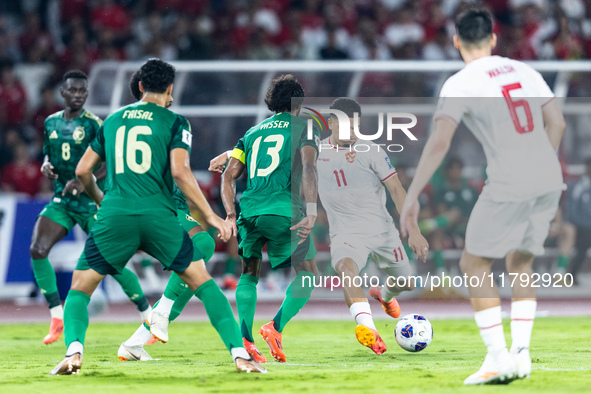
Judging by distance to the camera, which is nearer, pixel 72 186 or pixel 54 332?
pixel 72 186

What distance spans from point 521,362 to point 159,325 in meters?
2.62

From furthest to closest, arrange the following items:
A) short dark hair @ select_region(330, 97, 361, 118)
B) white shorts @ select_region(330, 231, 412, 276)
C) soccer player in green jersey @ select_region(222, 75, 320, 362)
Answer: white shorts @ select_region(330, 231, 412, 276)
short dark hair @ select_region(330, 97, 361, 118)
soccer player in green jersey @ select_region(222, 75, 320, 362)

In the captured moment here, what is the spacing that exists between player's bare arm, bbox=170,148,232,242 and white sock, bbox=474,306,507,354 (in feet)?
5.41

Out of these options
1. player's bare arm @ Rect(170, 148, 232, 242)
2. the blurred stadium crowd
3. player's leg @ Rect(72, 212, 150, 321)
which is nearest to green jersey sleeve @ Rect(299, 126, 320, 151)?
player's bare arm @ Rect(170, 148, 232, 242)

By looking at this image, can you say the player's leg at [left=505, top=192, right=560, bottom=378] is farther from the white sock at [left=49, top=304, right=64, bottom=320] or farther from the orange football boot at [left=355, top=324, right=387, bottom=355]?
the white sock at [left=49, top=304, right=64, bottom=320]

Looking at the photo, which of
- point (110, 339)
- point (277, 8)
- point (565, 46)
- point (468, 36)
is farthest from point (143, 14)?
point (468, 36)

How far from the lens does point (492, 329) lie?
5.25m

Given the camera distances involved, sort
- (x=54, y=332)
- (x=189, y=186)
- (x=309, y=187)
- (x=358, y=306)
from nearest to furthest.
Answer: (x=189, y=186) < (x=309, y=187) < (x=358, y=306) < (x=54, y=332)

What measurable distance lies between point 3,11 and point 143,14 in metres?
2.67

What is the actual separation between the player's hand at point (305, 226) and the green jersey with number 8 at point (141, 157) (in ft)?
3.81

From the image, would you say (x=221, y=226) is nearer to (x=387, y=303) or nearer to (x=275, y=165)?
(x=275, y=165)

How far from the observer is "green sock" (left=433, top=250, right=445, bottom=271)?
1297cm

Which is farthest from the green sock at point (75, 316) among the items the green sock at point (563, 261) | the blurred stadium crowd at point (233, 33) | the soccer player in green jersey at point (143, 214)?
the green sock at point (563, 261)

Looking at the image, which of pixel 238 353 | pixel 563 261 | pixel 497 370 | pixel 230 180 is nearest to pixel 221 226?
pixel 238 353
